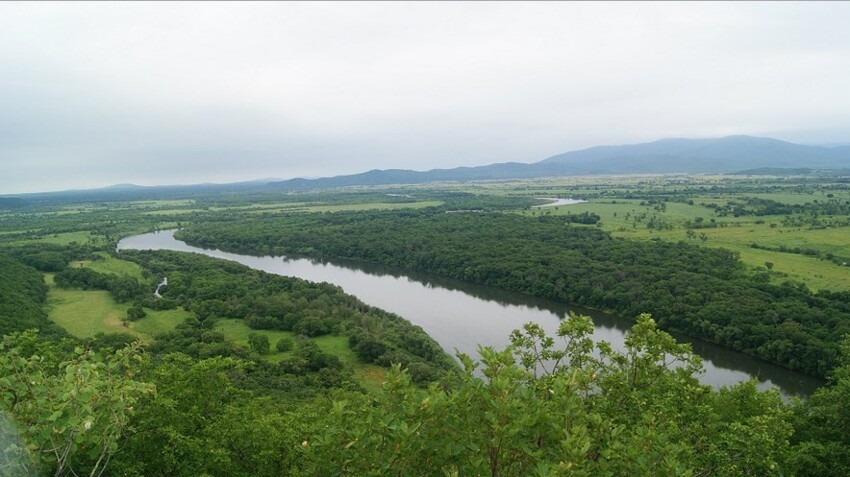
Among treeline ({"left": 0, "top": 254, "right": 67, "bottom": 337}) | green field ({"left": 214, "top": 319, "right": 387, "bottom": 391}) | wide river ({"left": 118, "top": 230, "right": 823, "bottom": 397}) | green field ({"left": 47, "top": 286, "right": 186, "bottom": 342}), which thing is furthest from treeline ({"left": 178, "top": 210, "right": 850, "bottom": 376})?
treeline ({"left": 0, "top": 254, "right": 67, "bottom": 337})

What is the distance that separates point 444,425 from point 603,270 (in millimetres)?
50819

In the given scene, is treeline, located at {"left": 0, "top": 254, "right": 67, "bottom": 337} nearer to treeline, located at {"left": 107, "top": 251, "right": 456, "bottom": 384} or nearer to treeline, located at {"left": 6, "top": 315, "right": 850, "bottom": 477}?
treeline, located at {"left": 107, "top": 251, "right": 456, "bottom": 384}

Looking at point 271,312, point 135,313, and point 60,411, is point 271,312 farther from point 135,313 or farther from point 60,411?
point 60,411

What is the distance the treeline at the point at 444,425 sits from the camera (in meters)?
4.83

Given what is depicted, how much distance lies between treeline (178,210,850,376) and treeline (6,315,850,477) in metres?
26.6

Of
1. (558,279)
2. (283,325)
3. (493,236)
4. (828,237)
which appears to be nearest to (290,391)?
(283,325)

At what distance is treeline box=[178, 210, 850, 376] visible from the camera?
115ft

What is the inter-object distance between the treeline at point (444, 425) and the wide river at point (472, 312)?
17.3 metres

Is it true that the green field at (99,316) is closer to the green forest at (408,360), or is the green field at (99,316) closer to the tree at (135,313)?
the green forest at (408,360)

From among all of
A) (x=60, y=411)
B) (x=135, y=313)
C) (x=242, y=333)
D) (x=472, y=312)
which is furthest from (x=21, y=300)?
(x=60, y=411)

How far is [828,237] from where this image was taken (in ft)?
212

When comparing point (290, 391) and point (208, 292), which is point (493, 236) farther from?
point (290, 391)

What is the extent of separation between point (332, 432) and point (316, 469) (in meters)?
0.69

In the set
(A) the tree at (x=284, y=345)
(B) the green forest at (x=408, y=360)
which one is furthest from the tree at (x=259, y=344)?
(A) the tree at (x=284, y=345)
